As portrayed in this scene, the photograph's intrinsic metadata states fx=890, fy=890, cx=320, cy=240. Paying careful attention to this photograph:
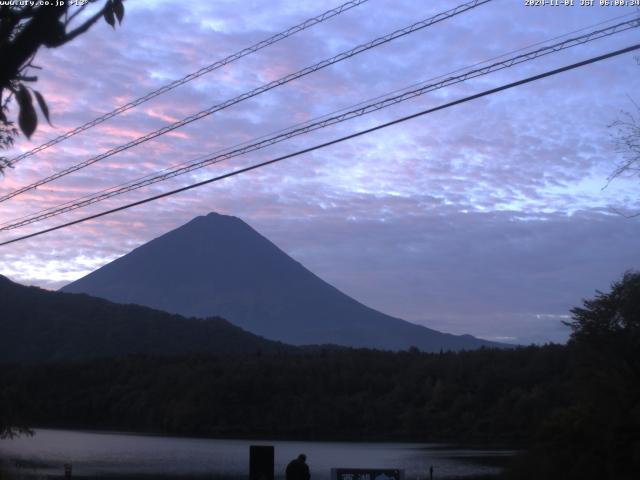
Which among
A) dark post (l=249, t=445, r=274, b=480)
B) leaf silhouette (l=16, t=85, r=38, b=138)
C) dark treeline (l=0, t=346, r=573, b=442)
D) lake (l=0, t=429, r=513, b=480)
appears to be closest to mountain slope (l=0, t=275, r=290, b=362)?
dark treeline (l=0, t=346, r=573, b=442)

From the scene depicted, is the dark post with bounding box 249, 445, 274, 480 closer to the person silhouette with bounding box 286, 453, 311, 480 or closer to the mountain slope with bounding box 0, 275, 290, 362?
the person silhouette with bounding box 286, 453, 311, 480

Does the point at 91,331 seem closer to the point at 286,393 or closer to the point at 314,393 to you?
the point at 286,393

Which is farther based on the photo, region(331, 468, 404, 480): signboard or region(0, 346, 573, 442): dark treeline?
region(0, 346, 573, 442): dark treeline

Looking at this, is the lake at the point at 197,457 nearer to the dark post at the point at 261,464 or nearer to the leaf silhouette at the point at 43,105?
the dark post at the point at 261,464

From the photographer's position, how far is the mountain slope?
102m

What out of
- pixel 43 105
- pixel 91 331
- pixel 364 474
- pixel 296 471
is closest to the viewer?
pixel 43 105

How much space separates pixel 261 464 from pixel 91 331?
328 ft

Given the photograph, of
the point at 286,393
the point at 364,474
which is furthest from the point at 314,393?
the point at 364,474

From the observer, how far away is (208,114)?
1766cm

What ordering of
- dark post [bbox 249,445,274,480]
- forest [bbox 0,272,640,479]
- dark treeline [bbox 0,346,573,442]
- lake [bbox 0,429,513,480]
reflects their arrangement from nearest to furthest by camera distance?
dark post [bbox 249,445,274,480] < lake [bbox 0,429,513,480] < forest [bbox 0,272,640,479] < dark treeline [bbox 0,346,573,442]

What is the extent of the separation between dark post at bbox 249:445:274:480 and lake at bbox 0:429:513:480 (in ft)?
54.1

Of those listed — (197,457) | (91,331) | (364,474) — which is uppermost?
(91,331)

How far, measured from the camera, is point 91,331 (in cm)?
11331

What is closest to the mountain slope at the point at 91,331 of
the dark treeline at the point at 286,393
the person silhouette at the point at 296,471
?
the dark treeline at the point at 286,393
